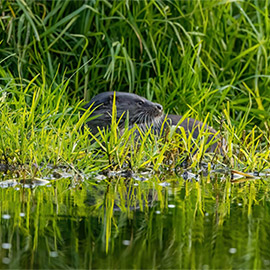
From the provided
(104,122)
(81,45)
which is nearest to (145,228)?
(104,122)

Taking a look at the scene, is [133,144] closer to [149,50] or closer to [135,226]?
[135,226]

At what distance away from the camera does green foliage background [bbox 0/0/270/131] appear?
5.61 meters

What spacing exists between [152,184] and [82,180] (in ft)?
1.39

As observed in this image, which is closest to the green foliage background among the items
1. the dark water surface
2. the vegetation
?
the vegetation

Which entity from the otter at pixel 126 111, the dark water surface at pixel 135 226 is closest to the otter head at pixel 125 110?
the otter at pixel 126 111

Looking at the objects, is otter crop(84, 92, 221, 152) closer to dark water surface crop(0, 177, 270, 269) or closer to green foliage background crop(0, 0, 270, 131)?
green foliage background crop(0, 0, 270, 131)

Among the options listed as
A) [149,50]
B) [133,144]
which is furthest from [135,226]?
[149,50]

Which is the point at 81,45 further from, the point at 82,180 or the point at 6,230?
the point at 6,230

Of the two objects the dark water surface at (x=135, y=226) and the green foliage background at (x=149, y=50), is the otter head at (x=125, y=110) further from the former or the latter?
the dark water surface at (x=135, y=226)

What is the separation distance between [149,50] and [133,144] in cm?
205

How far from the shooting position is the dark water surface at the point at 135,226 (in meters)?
2.13

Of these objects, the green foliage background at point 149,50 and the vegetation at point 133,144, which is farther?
the green foliage background at point 149,50

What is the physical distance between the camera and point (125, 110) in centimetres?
485

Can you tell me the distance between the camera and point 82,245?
229cm
